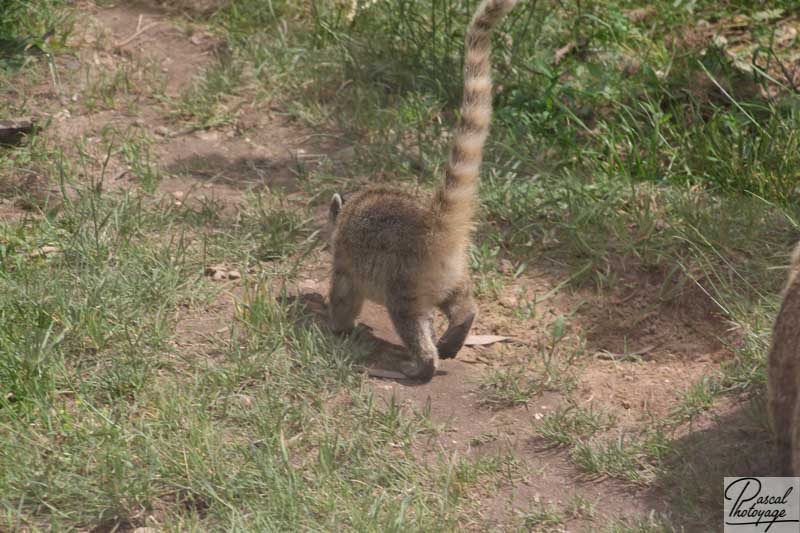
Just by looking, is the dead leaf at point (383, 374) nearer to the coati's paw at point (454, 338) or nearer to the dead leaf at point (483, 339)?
the coati's paw at point (454, 338)

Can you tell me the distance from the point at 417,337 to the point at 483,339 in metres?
0.61

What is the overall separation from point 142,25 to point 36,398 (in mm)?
4362

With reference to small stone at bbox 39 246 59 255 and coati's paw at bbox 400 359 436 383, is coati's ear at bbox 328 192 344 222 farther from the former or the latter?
small stone at bbox 39 246 59 255

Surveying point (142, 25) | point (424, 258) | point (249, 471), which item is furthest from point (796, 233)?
point (142, 25)

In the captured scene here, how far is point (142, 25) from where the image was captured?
7961 millimetres

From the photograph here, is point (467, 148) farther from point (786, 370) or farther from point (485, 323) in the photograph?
point (786, 370)

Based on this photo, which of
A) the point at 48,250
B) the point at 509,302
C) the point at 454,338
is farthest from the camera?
the point at 509,302

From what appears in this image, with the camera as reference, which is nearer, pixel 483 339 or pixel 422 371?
pixel 422 371

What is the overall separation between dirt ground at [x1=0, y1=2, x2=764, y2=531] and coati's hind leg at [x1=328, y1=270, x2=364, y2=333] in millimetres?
150

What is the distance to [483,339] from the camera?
17.9 ft

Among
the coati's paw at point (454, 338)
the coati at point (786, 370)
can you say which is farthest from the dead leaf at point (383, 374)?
the coati at point (786, 370)

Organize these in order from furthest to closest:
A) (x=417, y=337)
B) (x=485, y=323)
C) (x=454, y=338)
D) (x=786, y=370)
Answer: (x=485, y=323) < (x=454, y=338) < (x=417, y=337) < (x=786, y=370)

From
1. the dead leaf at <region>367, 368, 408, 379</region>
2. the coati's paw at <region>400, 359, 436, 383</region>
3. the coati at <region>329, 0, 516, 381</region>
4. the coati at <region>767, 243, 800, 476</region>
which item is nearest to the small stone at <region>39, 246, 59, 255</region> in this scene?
the coati at <region>329, 0, 516, 381</region>

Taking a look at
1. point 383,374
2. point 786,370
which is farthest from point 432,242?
point 786,370
